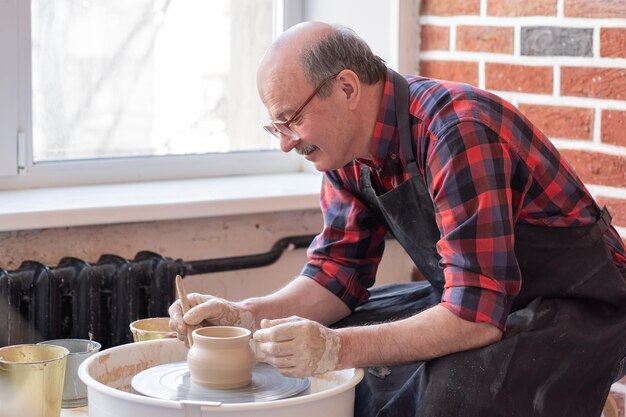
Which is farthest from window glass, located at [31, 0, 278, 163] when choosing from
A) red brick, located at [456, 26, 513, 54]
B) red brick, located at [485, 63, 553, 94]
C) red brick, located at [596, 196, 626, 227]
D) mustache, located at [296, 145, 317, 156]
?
red brick, located at [596, 196, 626, 227]

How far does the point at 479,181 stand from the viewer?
164 centimetres

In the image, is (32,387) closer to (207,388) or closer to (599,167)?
(207,388)

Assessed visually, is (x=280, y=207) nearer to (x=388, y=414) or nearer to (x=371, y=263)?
(x=371, y=263)

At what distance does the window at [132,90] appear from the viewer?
2.47 meters

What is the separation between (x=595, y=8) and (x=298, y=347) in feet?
3.60

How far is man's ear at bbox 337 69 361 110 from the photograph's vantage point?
1.78 m

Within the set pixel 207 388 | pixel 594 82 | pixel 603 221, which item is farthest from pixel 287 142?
pixel 594 82

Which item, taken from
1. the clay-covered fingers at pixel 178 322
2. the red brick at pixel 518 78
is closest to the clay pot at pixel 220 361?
the clay-covered fingers at pixel 178 322

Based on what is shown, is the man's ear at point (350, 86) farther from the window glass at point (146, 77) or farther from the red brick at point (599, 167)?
the window glass at point (146, 77)

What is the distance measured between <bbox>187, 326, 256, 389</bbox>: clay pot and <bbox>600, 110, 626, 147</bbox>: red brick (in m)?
1.00

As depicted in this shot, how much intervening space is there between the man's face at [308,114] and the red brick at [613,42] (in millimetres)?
718

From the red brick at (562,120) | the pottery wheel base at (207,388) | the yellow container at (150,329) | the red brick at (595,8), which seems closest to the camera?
the pottery wheel base at (207,388)

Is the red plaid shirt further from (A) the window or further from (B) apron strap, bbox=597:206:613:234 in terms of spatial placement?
(A) the window

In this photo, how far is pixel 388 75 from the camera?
1.84m
